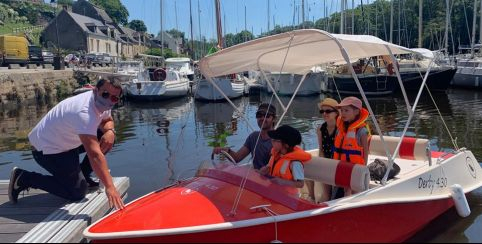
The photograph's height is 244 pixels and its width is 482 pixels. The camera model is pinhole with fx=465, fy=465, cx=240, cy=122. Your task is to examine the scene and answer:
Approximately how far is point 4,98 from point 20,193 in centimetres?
2012

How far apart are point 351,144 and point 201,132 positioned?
10.5 metres

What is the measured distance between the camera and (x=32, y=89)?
25.6m

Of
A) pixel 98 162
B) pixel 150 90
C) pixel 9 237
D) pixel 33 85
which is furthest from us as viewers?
pixel 33 85

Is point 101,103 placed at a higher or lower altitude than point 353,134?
higher

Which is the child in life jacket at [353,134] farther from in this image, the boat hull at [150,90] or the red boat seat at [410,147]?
the boat hull at [150,90]

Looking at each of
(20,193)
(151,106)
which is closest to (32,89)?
(151,106)

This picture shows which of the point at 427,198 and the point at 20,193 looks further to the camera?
the point at 20,193

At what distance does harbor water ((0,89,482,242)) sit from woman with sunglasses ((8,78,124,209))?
3.95 feet

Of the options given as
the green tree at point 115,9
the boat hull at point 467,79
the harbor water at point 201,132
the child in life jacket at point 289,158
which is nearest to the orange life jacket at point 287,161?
the child in life jacket at point 289,158

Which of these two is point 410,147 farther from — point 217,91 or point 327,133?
point 217,91

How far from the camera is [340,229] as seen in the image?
13.8 ft

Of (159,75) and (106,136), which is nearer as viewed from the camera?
(106,136)

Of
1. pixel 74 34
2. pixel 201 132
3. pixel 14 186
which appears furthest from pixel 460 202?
pixel 74 34

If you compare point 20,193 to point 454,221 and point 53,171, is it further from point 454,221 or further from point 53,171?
point 454,221
